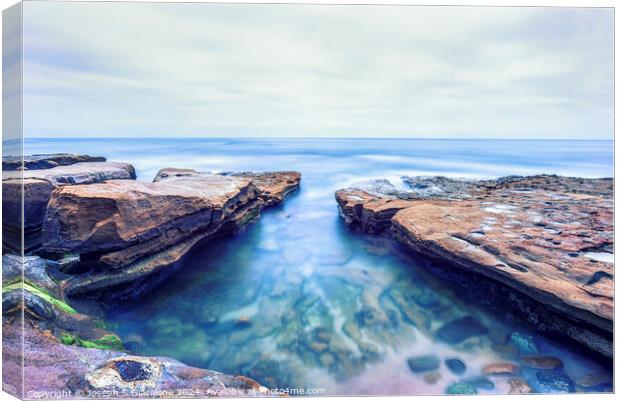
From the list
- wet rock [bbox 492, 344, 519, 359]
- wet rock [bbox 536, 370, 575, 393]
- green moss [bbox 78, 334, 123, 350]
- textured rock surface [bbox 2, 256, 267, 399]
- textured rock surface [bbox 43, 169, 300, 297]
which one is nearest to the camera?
textured rock surface [bbox 2, 256, 267, 399]

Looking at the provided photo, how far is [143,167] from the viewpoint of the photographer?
4.98 meters

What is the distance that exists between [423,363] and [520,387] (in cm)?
93

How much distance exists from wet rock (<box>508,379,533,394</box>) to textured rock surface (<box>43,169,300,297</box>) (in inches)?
171

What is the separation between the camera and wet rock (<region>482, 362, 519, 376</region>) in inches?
121

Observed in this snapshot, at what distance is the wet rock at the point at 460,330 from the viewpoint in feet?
11.1

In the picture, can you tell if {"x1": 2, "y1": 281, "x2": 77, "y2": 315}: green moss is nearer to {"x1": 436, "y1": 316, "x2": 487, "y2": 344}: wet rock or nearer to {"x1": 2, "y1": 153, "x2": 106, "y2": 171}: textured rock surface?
{"x1": 2, "y1": 153, "x2": 106, "y2": 171}: textured rock surface

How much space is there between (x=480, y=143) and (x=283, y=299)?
400 cm

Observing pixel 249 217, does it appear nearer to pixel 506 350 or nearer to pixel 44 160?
pixel 44 160

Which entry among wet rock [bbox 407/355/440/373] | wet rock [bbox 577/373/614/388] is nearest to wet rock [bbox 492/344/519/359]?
wet rock [bbox 577/373/614/388]

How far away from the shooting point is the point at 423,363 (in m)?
3.15

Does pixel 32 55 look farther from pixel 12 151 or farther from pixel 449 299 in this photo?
pixel 449 299

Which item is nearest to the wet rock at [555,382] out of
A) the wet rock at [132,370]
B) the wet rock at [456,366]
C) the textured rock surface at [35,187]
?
the wet rock at [456,366]

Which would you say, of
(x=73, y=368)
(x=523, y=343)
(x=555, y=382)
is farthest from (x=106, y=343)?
(x=555, y=382)

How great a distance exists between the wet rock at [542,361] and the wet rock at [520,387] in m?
0.21
